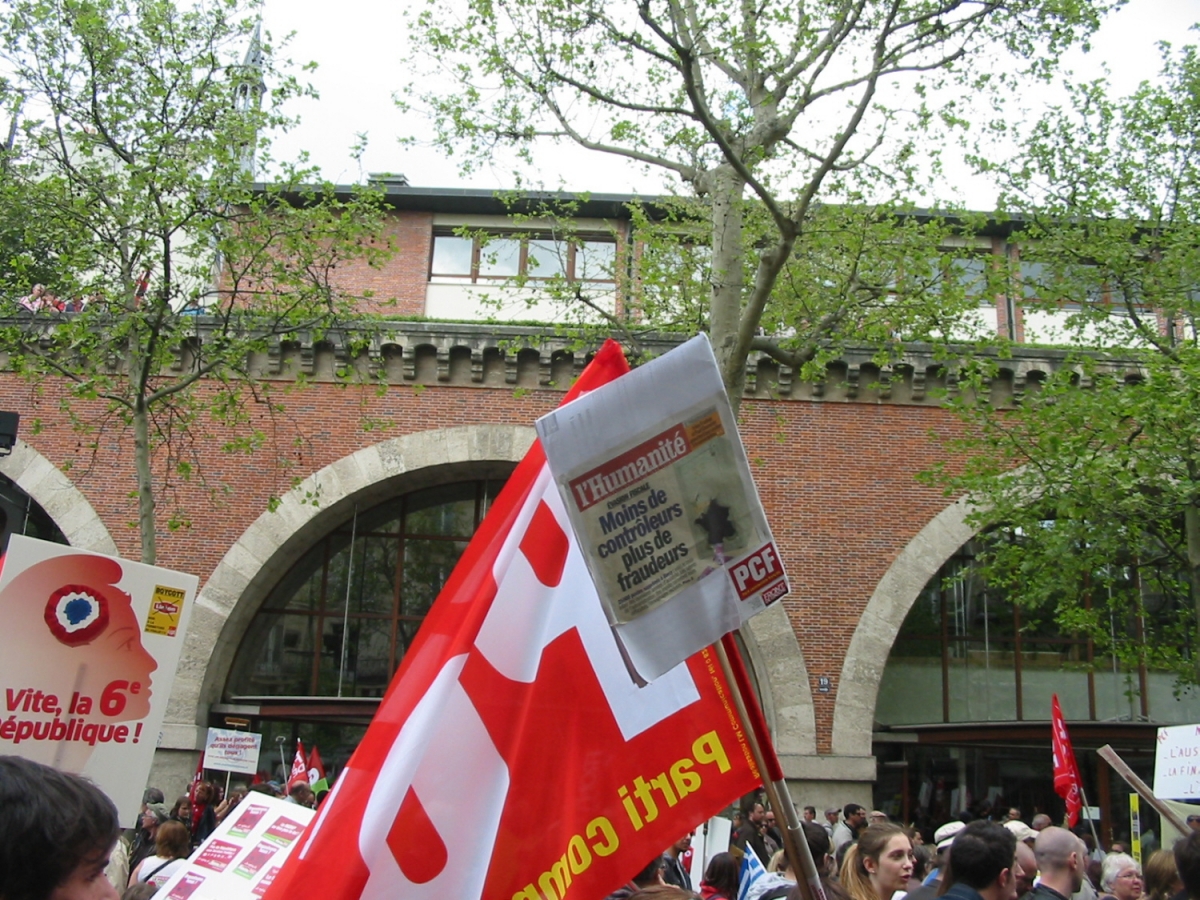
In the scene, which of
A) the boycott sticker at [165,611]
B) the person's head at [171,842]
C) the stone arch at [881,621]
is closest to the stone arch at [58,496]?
the stone arch at [881,621]

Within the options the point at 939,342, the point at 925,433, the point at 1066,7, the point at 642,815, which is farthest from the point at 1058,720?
the point at 642,815

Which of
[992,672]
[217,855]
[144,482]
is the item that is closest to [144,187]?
[144,482]

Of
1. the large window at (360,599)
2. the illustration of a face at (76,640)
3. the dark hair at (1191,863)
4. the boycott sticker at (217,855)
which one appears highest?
the large window at (360,599)

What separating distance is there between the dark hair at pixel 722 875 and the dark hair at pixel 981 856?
81.8 inches

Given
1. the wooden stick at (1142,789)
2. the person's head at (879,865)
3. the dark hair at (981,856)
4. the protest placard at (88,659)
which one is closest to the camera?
the dark hair at (981,856)

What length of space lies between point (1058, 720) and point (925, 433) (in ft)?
23.1

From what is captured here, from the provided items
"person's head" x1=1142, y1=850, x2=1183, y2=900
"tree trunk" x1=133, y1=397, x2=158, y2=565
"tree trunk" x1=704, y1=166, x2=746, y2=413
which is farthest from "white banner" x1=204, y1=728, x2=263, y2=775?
"person's head" x1=1142, y1=850, x2=1183, y2=900

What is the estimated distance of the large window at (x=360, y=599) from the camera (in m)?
21.2

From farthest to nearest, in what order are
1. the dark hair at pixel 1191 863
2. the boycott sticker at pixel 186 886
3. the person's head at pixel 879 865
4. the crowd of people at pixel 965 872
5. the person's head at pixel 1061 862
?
the person's head at pixel 1061 862 < the person's head at pixel 879 865 < the boycott sticker at pixel 186 886 < the crowd of people at pixel 965 872 < the dark hair at pixel 1191 863

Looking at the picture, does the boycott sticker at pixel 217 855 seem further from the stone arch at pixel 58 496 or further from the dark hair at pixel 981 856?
the stone arch at pixel 58 496

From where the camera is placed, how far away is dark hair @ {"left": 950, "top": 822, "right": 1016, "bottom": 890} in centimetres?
450

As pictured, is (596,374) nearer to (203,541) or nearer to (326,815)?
(326,815)

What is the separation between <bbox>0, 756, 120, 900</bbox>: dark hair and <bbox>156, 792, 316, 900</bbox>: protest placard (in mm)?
2625

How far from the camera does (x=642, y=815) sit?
10.5 ft
